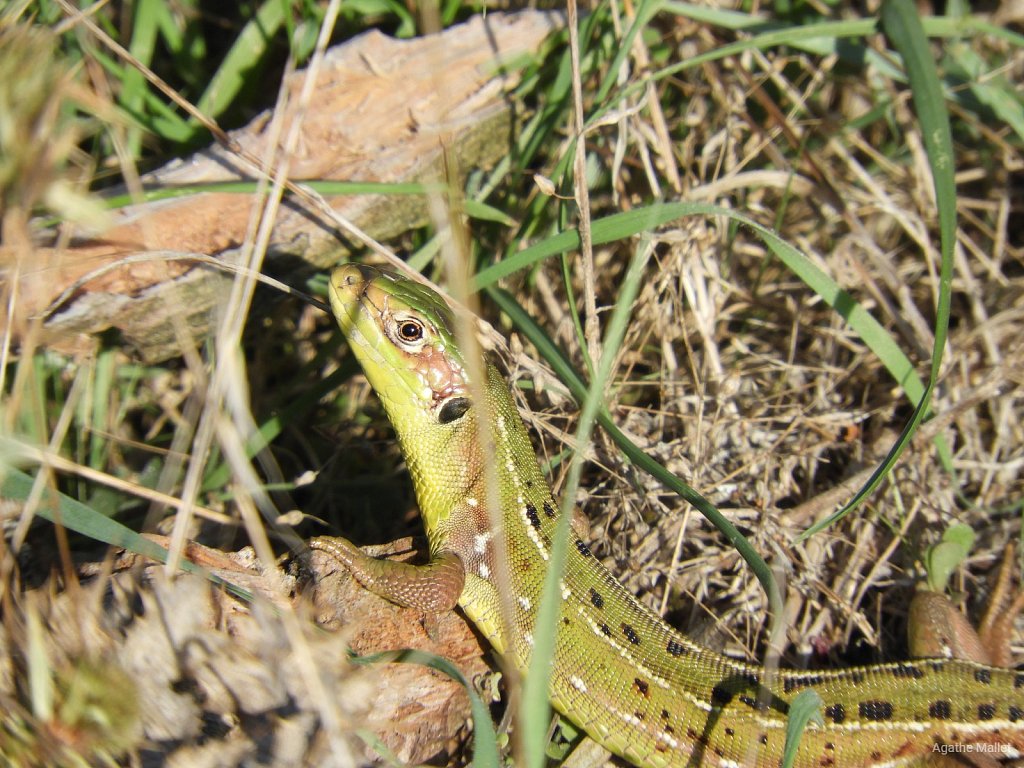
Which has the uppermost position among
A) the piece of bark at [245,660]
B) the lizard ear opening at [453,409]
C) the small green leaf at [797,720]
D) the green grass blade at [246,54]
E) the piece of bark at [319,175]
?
the green grass blade at [246,54]

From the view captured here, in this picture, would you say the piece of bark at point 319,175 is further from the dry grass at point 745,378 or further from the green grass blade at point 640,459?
the green grass blade at point 640,459

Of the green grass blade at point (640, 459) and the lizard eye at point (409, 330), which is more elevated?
the lizard eye at point (409, 330)

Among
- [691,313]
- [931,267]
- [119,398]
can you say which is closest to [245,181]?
[119,398]

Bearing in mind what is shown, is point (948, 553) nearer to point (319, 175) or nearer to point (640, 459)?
point (640, 459)

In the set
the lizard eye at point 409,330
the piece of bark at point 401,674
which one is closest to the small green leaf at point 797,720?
the piece of bark at point 401,674

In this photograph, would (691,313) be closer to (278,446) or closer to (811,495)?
(811,495)

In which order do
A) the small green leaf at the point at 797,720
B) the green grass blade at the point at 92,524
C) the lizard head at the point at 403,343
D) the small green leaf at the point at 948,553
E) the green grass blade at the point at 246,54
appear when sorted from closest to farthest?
the small green leaf at the point at 797,720, the green grass blade at the point at 92,524, the lizard head at the point at 403,343, the small green leaf at the point at 948,553, the green grass blade at the point at 246,54
